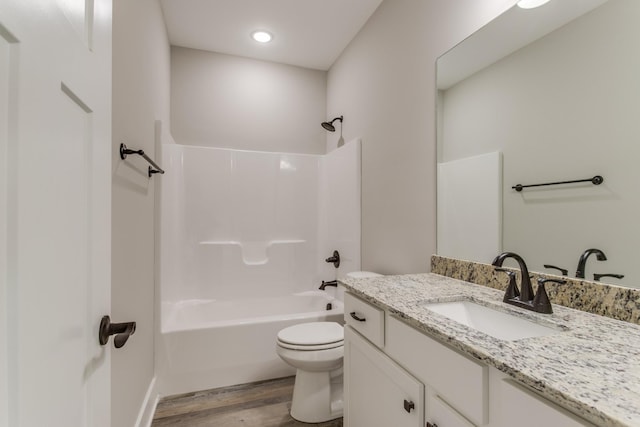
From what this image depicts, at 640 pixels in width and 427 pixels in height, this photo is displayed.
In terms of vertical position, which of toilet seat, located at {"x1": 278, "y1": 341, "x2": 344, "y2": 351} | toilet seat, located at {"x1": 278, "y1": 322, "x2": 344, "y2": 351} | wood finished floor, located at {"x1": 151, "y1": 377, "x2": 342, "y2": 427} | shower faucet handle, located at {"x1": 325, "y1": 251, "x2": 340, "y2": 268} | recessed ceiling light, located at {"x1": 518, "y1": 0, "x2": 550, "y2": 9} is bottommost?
wood finished floor, located at {"x1": 151, "y1": 377, "x2": 342, "y2": 427}

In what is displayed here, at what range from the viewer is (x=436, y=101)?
1667 millimetres

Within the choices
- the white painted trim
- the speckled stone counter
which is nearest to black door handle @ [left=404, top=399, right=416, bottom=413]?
Answer: the speckled stone counter

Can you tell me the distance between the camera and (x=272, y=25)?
2447mm

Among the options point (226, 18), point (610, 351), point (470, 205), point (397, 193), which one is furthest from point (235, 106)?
point (610, 351)

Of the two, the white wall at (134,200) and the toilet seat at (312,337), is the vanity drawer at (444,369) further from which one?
the white wall at (134,200)

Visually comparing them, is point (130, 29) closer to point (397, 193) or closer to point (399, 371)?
point (397, 193)

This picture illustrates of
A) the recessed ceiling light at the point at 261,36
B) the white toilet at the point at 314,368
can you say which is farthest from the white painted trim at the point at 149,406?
the recessed ceiling light at the point at 261,36

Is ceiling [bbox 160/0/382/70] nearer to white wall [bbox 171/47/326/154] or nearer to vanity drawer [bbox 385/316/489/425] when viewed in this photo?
A: white wall [bbox 171/47/326/154]

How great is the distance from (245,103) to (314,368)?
243 cm

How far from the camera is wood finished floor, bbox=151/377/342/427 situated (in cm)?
179

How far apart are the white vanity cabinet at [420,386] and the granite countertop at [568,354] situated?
0.13 ft

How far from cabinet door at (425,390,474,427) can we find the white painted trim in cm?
150

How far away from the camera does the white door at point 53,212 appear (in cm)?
41

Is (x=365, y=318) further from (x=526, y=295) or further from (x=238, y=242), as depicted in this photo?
(x=238, y=242)
